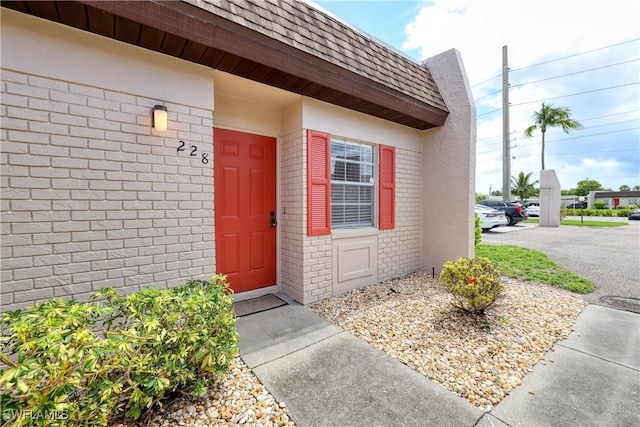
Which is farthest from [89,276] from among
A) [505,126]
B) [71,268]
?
[505,126]

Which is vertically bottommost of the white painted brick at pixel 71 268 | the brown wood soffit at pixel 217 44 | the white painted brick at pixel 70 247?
the white painted brick at pixel 71 268

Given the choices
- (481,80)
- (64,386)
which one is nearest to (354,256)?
(64,386)

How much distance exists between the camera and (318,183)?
12.9 feet

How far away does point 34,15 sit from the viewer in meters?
2.09

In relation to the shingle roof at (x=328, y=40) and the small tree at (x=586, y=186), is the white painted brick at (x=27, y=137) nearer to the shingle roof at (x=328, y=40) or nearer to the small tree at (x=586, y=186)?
the shingle roof at (x=328, y=40)

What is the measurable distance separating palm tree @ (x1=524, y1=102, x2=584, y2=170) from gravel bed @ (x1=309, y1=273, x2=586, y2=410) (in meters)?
21.3

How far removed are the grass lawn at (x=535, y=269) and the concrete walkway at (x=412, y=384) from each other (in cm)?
167

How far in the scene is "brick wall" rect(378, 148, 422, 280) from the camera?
4.94 meters

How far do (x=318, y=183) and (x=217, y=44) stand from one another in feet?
6.82

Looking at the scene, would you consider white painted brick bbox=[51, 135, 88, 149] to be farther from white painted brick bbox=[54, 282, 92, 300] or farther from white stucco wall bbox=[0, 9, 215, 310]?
white painted brick bbox=[54, 282, 92, 300]

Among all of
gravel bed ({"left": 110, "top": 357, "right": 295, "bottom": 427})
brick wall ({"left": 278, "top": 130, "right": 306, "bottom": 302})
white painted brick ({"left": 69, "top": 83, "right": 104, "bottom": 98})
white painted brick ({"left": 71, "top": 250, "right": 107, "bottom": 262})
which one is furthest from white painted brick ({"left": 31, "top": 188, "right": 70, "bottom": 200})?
brick wall ({"left": 278, "top": 130, "right": 306, "bottom": 302})

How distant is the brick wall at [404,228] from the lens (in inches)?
194

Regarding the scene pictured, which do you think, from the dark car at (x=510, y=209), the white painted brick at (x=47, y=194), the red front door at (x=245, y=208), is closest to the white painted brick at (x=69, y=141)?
the white painted brick at (x=47, y=194)

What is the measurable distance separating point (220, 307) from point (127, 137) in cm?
190
